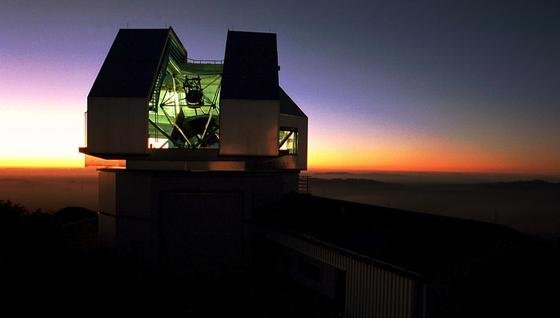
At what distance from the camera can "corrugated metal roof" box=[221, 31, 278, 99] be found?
54.5 feet

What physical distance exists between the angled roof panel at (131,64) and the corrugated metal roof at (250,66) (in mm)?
3506

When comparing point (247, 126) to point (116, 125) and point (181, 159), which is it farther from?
point (116, 125)

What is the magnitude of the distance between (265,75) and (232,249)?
8.80 metres

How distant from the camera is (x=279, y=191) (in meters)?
19.2

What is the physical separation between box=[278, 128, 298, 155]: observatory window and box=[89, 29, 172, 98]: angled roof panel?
355 inches

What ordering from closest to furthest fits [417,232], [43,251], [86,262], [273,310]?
1. [417,232]
2. [273,310]
3. [86,262]
4. [43,251]

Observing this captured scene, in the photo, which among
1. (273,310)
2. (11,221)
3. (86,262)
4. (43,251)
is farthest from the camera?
(11,221)

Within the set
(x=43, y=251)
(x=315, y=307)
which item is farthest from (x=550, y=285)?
(x=43, y=251)

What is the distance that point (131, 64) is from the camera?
59.2 ft

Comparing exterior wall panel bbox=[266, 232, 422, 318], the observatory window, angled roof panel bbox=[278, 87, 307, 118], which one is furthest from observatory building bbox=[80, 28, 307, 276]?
exterior wall panel bbox=[266, 232, 422, 318]

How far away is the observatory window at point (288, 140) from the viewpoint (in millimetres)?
23484

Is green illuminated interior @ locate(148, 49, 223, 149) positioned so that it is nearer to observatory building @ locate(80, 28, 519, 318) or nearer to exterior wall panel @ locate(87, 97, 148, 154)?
observatory building @ locate(80, 28, 519, 318)

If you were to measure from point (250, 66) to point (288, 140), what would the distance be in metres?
6.91

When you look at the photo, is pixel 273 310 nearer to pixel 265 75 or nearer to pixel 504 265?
pixel 504 265
